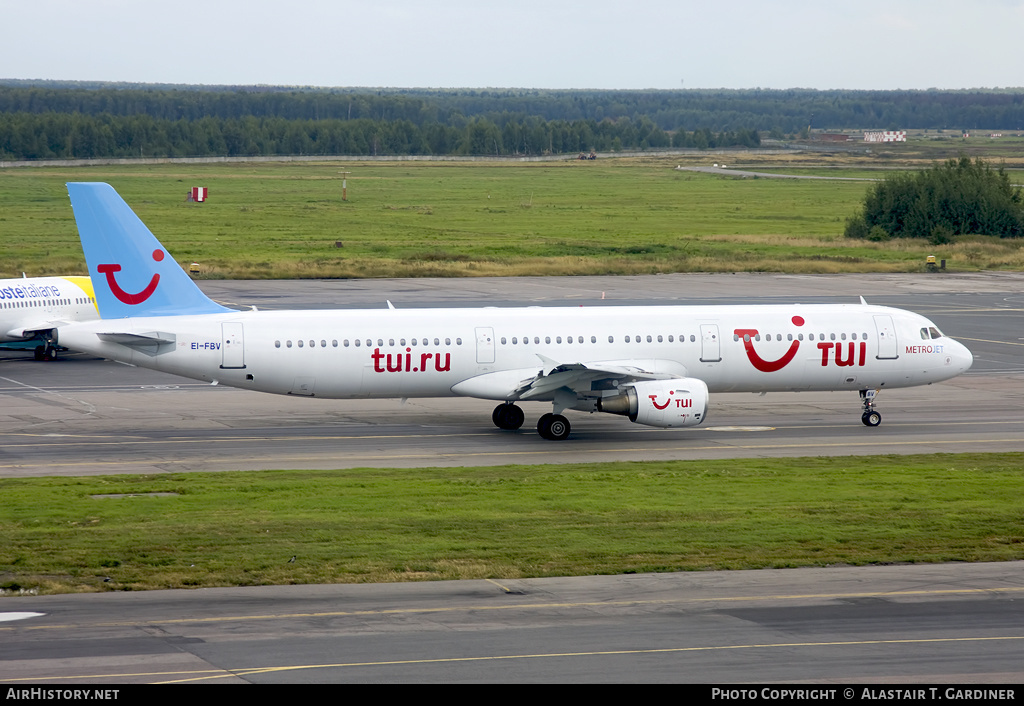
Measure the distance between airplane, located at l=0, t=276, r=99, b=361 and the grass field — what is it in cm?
2736

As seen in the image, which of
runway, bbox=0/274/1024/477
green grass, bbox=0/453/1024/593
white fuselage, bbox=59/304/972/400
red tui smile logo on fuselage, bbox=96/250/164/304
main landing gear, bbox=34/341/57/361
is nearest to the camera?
green grass, bbox=0/453/1024/593

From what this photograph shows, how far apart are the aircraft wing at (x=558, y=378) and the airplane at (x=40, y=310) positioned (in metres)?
24.7

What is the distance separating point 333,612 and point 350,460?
49.0 feet

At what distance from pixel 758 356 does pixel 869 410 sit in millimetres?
4854

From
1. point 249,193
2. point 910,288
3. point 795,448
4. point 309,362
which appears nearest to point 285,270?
point 910,288

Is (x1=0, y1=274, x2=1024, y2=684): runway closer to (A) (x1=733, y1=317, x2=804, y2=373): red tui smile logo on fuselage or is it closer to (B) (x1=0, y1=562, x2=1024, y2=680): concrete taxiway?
(B) (x1=0, y1=562, x2=1024, y2=680): concrete taxiway

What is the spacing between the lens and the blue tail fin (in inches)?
1540

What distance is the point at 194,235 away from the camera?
118562 millimetres

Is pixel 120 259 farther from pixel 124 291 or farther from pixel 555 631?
pixel 555 631

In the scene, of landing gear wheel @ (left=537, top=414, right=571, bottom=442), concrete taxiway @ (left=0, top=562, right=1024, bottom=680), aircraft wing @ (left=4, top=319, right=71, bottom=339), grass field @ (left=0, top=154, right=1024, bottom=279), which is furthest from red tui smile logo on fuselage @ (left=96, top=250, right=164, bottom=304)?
grass field @ (left=0, top=154, right=1024, bottom=279)

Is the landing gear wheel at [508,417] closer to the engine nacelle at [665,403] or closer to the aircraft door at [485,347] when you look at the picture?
the aircraft door at [485,347]

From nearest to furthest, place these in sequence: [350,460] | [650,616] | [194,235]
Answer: [650,616] → [350,460] → [194,235]

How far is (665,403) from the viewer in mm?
38812

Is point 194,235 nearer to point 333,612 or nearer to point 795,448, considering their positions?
point 795,448
